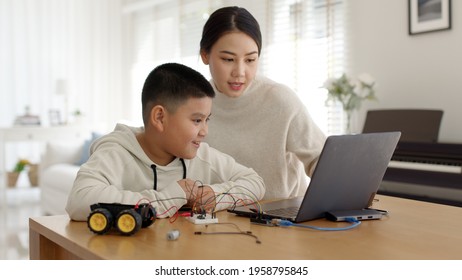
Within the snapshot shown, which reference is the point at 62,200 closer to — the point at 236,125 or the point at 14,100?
the point at 14,100

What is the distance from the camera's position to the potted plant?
3.54 m

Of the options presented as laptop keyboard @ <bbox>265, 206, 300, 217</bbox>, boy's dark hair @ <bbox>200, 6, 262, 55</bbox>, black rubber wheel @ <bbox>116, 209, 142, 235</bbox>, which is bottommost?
laptop keyboard @ <bbox>265, 206, 300, 217</bbox>

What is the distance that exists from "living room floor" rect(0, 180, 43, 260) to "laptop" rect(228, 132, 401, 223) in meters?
2.59

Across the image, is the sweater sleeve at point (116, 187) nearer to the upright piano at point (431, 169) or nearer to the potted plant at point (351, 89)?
the upright piano at point (431, 169)

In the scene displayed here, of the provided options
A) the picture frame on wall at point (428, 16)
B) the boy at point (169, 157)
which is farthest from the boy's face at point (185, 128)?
the picture frame on wall at point (428, 16)

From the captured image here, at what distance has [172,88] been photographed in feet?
4.50

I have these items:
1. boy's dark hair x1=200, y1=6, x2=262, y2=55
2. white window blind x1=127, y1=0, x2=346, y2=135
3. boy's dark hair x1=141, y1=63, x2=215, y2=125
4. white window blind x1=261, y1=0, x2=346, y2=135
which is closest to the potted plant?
white window blind x1=127, y1=0, x2=346, y2=135

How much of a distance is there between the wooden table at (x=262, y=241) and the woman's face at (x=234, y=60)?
0.56 m

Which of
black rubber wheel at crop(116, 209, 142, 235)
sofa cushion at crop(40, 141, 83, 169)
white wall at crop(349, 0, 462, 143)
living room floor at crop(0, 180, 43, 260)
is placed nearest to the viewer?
black rubber wheel at crop(116, 209, 142, 235)

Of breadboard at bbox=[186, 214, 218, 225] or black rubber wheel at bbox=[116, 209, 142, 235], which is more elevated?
black rubber wheel at bbox=[116, 209, 142, 235]

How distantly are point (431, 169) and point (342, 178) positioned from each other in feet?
6.27

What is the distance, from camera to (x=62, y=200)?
449 centimetres

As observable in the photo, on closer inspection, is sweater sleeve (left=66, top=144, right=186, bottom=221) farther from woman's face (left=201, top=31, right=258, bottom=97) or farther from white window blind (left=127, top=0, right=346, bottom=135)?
white window blind (left=127, top=0, right=346, bottom=135)
